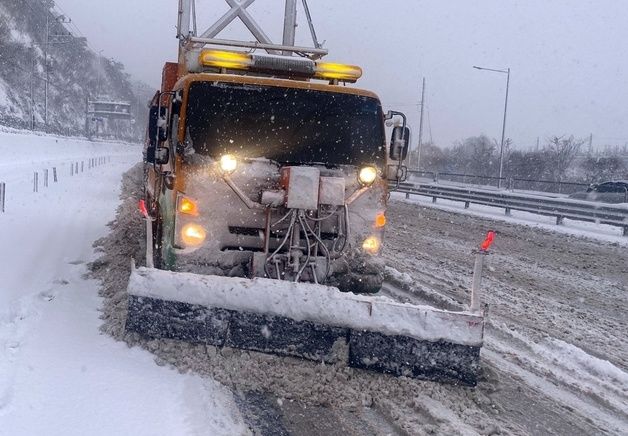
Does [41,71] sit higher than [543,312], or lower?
higher

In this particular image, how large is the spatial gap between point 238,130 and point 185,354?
2.20 m

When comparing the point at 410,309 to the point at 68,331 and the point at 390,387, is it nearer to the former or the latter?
the point at 390,387

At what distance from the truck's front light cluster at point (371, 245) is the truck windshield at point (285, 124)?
780 mm

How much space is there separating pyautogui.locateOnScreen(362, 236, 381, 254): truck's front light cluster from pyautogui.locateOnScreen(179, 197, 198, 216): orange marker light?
1.64m

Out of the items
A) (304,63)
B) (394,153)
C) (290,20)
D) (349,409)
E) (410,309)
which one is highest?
(290,20)

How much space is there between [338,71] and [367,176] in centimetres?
198

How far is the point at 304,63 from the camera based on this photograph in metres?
7.12

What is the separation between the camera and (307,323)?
Result: 4.60 metres

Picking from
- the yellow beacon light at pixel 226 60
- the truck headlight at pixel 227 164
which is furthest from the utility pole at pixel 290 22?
the truck headlight at pixel 227 164

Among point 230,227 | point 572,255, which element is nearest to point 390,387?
point 230,227

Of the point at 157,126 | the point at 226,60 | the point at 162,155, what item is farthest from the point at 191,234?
the point at 226,60

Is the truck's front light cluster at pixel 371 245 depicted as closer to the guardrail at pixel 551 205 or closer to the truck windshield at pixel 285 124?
the truck windshield at pixel 285 124

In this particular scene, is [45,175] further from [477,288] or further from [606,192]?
[606,192]

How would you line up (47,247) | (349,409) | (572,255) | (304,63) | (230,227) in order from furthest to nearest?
(572,255), (47,247), (304,63), (230,227), (349,409)
